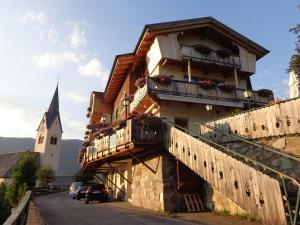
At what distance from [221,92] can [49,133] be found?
2482 inches

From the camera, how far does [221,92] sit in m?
17.7

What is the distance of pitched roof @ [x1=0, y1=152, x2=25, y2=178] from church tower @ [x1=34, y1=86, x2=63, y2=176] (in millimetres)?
5168

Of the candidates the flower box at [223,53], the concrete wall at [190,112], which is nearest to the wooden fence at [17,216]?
the concrete wall at [190,112]

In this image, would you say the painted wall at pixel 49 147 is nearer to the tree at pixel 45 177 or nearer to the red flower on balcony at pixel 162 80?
the tree at pixel 45 177

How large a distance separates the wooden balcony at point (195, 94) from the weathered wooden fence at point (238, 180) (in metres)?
4.60

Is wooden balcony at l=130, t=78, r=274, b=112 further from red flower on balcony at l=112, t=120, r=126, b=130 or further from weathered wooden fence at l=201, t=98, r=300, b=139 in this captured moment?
weathered wooden fence at l=201, t=98, r=300, b=139

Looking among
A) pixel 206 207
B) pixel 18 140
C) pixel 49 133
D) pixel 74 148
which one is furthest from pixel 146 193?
pixel 18 140

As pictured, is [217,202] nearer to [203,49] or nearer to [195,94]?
[195,94]

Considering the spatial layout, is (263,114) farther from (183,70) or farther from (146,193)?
(183,70)

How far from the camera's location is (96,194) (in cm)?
2094

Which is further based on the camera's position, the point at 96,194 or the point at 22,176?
the point at 22,176

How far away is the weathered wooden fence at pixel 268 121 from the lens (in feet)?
34.4

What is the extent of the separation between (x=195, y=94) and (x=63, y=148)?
445 feet

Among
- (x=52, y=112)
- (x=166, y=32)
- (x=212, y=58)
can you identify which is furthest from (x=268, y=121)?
(x=52, y=112)
